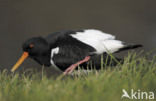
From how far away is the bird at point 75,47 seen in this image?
3.77m

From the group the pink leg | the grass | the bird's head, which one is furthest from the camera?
the bird's head

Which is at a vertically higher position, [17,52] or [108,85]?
[108,85]

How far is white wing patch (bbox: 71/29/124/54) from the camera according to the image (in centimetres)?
376

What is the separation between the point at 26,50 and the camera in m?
4.02

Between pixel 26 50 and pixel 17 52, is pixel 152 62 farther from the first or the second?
pixel 17 52

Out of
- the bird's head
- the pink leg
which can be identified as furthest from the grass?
the bird's head

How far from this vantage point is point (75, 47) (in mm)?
3859

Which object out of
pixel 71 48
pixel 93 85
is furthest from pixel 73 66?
pixel 93 85

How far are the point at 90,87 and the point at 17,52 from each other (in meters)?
4.73

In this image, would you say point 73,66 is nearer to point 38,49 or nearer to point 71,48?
point 71,48

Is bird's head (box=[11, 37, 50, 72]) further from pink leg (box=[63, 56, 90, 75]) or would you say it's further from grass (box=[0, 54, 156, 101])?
grass (box=[0, 54, 156, 101])

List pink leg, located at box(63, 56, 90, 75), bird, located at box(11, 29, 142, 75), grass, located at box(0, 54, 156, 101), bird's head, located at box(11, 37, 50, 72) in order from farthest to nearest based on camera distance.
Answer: bird's head, located at box(11, 37, 50, 72), bird, located at box(11, 29, 142, 75), pink leg, located at box(63, 56, 90, 75), grass, located at box(0, 54, 156, 101)

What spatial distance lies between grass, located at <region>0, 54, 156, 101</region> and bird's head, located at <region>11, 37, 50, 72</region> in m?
0.90

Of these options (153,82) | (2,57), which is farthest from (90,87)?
(2,57)
